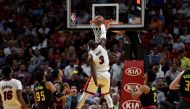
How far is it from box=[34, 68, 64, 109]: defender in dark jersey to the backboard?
251 centimetres

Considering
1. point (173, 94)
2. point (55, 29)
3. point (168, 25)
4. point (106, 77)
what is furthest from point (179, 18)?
point (106, 77)

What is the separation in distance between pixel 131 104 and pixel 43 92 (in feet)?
7.17

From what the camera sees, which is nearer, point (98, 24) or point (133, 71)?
point (133, 71)

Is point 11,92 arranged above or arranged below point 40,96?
above

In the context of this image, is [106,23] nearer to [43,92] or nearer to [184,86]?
[43,92]

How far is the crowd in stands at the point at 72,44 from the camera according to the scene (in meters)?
17.5

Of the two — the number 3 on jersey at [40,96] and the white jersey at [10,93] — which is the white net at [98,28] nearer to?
the number 3 on jersey at [40,96]

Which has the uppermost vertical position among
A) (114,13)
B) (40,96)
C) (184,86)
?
(114,13)

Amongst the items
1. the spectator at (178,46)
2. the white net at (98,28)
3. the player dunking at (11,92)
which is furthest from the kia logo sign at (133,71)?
the spectator at (178,46)

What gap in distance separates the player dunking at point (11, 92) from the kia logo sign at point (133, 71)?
2.72m

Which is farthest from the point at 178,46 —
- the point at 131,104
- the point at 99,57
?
the point at 99,57

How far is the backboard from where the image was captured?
48.4ft

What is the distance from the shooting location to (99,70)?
1409 cm

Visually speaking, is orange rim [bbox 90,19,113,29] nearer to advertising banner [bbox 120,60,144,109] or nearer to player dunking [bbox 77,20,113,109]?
player dunking [bbox 77,20,113,109]
